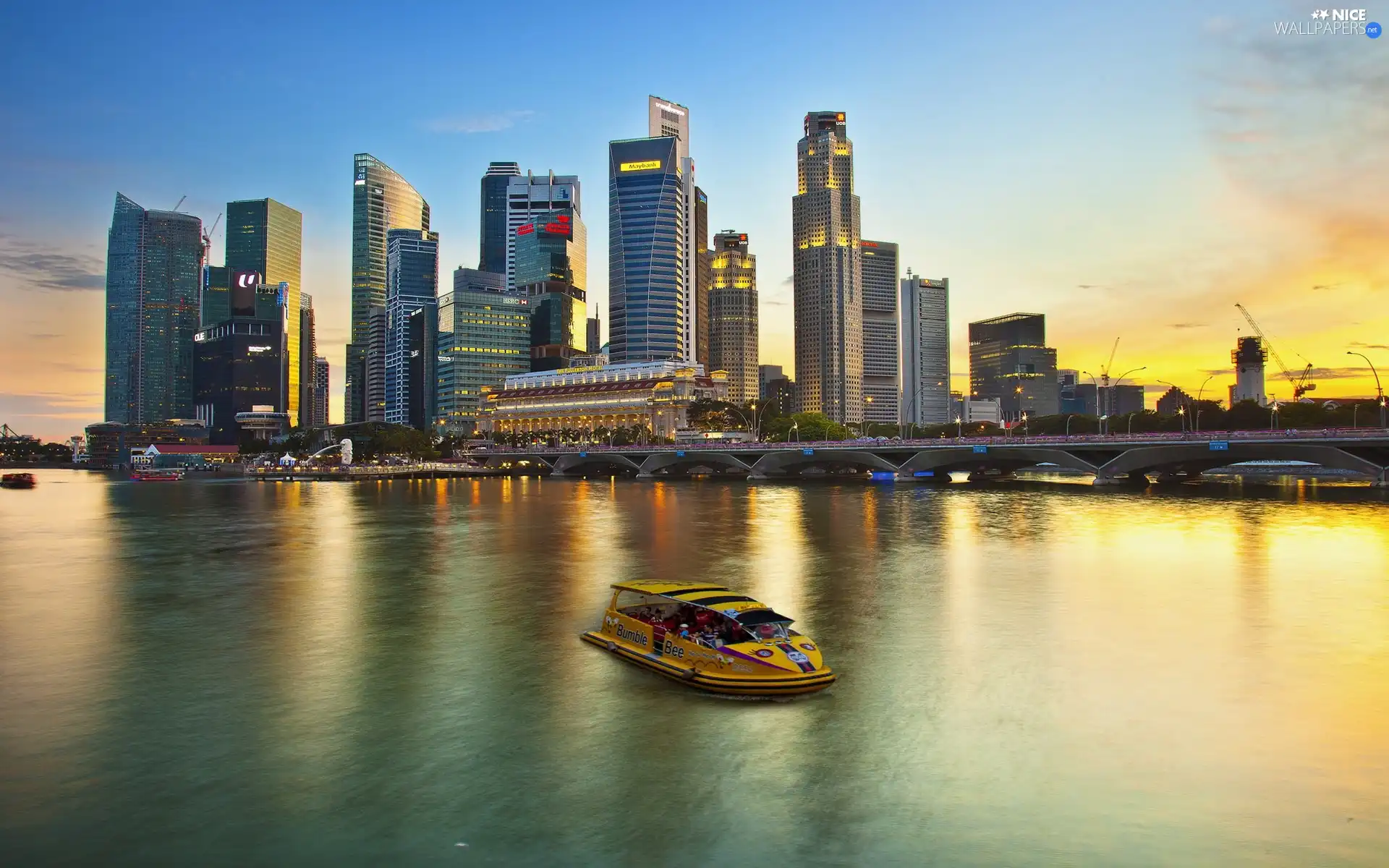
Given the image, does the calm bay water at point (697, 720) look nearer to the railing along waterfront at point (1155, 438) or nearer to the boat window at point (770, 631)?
the boat window at point (770, 631)

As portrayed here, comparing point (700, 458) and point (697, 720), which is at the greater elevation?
point (700, 458)

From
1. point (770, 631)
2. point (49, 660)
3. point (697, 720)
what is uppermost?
point (770, 631)

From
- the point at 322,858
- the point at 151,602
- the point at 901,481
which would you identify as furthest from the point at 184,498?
the point at 322,858

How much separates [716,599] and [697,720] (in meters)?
4.96

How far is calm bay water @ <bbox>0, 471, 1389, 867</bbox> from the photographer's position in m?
15.5

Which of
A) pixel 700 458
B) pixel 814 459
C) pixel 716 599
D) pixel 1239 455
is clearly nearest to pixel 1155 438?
pixel 1239 455

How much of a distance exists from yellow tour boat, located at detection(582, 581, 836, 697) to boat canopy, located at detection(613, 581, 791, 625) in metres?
0.02

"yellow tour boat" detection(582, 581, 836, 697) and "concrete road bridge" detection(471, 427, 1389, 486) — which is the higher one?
"concrete road bridge" detection(471, 427, 1389, 486)

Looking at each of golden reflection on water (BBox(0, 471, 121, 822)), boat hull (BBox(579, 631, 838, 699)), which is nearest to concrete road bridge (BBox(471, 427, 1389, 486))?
boat hull (BBox(579, 631, 838, 699))

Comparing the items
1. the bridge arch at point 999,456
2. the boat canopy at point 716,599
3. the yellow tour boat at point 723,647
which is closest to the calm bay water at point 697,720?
→ the yellow tour boat at point 723,647

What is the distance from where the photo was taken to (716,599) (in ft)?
84.7

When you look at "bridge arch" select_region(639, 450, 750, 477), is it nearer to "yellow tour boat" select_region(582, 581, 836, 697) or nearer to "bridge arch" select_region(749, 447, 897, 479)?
"bridge arch" select_region(749, 447, 897, 479)

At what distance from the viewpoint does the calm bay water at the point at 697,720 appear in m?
15.5

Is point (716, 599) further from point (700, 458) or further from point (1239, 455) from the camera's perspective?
point (700, 458)
